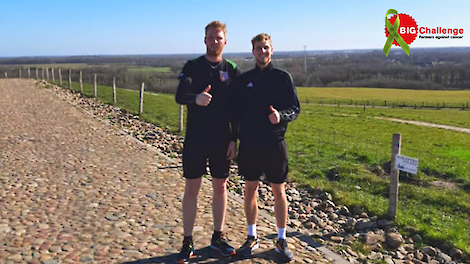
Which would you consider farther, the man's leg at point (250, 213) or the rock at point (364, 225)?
the rock at point (364, 225)

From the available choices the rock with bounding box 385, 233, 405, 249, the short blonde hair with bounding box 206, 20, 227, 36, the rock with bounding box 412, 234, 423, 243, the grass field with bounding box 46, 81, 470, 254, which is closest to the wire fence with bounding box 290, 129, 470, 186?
the grass field with bounding box 46, 81, 470, 254

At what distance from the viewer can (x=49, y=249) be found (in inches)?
195

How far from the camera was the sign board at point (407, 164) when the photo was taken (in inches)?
268

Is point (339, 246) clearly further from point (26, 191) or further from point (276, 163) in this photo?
point (26, 191)

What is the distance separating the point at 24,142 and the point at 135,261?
8.02 metres

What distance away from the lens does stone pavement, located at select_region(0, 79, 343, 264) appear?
5.02 metres

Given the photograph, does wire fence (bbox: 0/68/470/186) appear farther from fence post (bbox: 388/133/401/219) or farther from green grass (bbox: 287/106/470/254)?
fence post (bbox: 388/133/401/219)

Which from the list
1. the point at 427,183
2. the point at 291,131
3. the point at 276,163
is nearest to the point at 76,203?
the point at 276,163

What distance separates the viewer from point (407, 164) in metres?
6.93

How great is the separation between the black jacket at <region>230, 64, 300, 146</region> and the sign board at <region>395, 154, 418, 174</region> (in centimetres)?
301

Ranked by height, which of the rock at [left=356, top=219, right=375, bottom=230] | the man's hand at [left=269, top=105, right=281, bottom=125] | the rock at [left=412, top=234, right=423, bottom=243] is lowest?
the rock at [left=412, top=234, right=423, bottom=243]

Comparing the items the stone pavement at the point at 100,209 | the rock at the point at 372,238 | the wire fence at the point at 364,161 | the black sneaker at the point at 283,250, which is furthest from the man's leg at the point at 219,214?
the wire fence at the point at 364,161

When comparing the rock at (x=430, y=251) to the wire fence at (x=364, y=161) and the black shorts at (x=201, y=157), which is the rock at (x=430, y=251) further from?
the wire fence at (x=364, y=161)

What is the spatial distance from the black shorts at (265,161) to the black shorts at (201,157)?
20 cm
